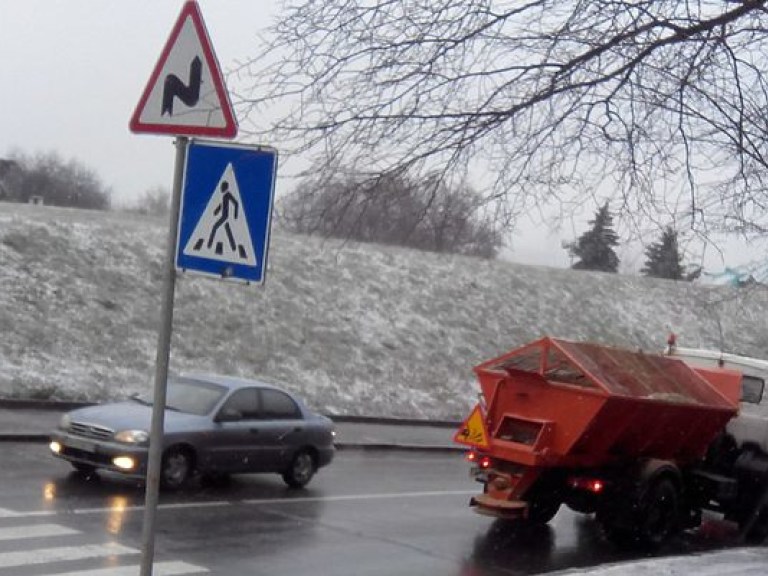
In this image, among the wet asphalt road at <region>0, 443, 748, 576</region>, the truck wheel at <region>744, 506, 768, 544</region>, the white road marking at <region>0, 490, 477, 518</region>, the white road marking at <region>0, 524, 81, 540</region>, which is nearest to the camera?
the white road marking at <region>0, 524, 81, 540</region>

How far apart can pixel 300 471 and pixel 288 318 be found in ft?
50.6

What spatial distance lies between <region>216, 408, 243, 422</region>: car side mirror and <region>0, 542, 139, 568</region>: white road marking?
431 cm

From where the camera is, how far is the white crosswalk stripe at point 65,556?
33.5 ft

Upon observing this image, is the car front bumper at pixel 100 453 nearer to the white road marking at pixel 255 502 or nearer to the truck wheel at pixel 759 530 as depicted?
the white road marking at pixel 255 502

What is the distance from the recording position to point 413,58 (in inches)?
345

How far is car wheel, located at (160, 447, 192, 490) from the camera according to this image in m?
14.7

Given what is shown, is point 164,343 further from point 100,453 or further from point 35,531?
point 100,453

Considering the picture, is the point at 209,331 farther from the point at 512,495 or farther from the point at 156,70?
the point at 156,70

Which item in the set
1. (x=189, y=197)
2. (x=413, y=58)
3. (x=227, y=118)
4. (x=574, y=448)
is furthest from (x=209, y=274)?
(x=574, y=448)

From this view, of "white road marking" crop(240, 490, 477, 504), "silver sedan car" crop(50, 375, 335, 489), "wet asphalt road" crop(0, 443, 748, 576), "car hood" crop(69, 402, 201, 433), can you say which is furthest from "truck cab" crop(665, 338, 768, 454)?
"car hood" crop(69, 402, 201, 433)

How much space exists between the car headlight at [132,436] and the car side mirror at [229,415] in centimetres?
133

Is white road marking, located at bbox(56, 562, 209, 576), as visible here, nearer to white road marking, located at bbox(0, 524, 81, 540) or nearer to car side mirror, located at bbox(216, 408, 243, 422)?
white road marking, located at bbox(0, 524, 81, 540)

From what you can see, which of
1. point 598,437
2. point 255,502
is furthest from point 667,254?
point 255,502

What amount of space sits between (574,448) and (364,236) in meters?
5.40
